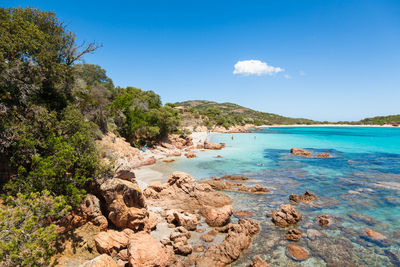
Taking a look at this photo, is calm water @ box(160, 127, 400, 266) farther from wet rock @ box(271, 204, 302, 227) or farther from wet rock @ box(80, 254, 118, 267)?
wet rock @ box(80, 254, 118, 267)

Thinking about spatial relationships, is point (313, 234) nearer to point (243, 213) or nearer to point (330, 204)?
point (243, 213)

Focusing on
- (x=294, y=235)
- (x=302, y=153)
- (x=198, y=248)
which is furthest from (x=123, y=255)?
(x=302, y=153)

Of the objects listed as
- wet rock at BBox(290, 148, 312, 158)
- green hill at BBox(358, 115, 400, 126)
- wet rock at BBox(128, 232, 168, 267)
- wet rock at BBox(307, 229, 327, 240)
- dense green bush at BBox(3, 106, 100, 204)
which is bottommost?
wet rock at BBox(307, 229, 327, 240)

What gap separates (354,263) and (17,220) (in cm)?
1259

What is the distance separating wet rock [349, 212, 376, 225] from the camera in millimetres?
12133

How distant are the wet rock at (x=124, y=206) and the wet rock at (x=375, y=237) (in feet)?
37.8

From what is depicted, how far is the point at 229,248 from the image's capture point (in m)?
8.77

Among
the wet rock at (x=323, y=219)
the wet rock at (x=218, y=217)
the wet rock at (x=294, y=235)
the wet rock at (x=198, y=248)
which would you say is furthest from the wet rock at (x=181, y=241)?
the wet rock at (x=323, y=219)

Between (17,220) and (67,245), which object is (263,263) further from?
(17,220)

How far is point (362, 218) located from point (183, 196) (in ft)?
38.2

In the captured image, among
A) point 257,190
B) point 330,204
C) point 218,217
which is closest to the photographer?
point 218,217

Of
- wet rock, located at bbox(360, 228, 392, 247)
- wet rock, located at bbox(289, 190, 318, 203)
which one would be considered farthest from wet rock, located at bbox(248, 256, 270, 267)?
wet rock, located at bbox(289, 190, 318, 203)

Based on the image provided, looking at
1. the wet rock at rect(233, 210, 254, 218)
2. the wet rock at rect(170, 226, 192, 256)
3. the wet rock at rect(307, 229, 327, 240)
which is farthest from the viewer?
the wet rock at rect(233, 210, 254, 218)

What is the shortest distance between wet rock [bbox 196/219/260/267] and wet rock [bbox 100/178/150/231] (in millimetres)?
3487
